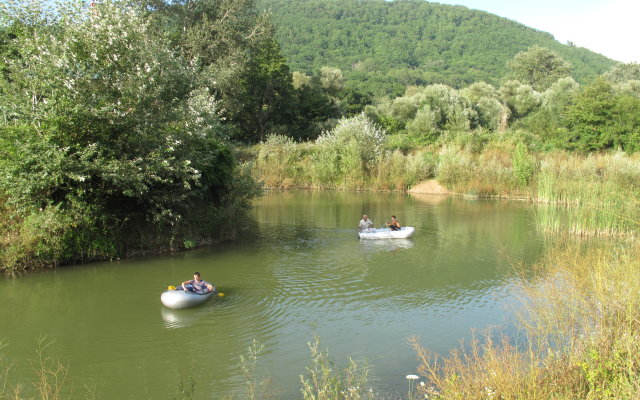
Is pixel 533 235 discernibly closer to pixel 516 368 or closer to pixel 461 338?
pixel 461 338

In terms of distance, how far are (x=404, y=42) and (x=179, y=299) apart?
443 feet

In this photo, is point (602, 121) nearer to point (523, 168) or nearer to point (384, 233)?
point (523, 168)

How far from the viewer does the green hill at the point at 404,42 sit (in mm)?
108625

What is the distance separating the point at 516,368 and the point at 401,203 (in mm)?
27625

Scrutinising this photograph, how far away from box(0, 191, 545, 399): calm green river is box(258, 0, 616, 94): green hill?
256 ft

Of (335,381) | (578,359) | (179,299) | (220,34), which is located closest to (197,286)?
(179,299)

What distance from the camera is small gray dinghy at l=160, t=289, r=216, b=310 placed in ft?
38.9

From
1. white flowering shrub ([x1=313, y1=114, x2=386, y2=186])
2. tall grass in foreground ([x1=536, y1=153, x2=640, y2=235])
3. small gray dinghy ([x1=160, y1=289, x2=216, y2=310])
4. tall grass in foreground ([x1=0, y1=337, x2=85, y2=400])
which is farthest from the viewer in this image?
white flowering shrub ([x1=313, y1=114, x2=386, y2=186])

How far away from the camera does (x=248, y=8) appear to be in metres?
43.4

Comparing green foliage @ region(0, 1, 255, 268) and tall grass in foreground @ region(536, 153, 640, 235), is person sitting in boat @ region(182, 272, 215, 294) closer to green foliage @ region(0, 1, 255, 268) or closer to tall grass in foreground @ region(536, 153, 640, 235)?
green foliage @ region(0, 1, 255, 268)

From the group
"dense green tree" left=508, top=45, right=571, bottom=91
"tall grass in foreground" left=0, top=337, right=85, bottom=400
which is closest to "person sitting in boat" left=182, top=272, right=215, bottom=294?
"tall grass in foreground" left=0, top=337, right=85, bottom=400

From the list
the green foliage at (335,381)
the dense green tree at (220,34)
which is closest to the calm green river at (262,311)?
the green foliage at (335,381)

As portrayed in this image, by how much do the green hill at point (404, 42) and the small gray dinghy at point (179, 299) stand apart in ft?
275

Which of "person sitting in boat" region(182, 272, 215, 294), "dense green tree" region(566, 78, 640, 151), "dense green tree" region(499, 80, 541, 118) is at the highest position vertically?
"dense green tree" region(499, 80, 541, 118)
